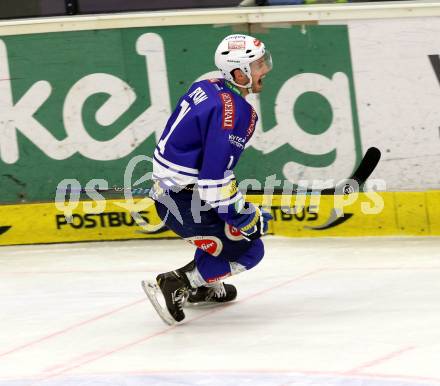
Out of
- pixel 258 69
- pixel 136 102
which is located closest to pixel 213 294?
pixel 258 69

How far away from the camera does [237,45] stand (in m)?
5.72

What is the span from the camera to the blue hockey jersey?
545 cm

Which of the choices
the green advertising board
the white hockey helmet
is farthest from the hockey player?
the green advertising board

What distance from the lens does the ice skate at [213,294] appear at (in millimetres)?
6273

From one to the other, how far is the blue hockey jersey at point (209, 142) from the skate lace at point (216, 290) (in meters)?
0.72

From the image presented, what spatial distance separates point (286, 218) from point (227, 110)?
2.64 m

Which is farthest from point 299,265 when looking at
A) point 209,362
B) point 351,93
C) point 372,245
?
point 209,362

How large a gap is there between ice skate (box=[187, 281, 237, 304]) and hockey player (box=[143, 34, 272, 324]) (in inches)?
10.5

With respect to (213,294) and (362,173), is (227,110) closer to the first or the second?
(362,173)

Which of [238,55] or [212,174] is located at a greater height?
[238,55]

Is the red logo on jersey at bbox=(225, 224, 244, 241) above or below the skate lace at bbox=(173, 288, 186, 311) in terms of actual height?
above

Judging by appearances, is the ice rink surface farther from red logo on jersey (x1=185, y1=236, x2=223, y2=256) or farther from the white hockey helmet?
the white hockey helmet

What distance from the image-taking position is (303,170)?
8203 millimetres

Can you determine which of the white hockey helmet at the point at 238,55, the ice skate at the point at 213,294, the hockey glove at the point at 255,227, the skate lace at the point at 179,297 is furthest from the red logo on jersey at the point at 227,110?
the ice skate at the point at 213,294
